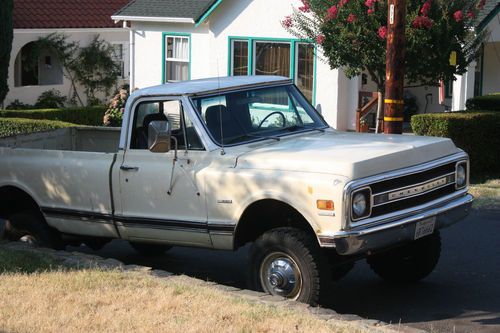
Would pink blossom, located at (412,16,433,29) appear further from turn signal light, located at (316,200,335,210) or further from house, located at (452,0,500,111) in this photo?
turn signal light, located at (316,200,335,210)

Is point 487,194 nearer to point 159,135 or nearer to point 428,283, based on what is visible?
point 428,283

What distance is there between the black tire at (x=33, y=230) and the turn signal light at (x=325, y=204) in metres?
3.58

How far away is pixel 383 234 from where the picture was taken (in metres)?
7.59

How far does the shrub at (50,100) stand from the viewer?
97.7 ft

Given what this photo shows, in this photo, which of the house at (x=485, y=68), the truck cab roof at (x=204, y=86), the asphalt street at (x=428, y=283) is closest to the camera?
the asphalt street at (x=428, y=283)

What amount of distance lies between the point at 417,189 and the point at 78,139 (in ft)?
16.9

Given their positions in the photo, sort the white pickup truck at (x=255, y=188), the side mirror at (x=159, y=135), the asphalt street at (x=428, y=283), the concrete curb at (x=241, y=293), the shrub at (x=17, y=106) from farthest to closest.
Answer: the shrub at (x=17, y=106), the side mirror at (x=159, y=135), the asphalt street at (x=428, y=283), the white pickup truck at (x=255, y=188), the concrete curb at (x=241, y=293)

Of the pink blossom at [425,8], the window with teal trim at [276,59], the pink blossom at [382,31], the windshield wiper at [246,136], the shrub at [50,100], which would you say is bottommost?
the shrub at [50,100]

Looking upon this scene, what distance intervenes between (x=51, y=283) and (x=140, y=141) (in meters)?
1.77

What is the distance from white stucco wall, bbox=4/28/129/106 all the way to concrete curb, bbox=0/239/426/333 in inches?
806

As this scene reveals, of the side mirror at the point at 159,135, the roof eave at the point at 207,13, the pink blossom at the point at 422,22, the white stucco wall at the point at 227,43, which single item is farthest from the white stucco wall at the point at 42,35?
the side mirror at the point at 159,135

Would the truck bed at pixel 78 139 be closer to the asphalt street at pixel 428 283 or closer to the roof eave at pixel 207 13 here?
the asphalt street at pixel 428 283

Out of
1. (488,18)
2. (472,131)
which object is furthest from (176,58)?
(472,131)

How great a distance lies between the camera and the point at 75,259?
9148 mm
